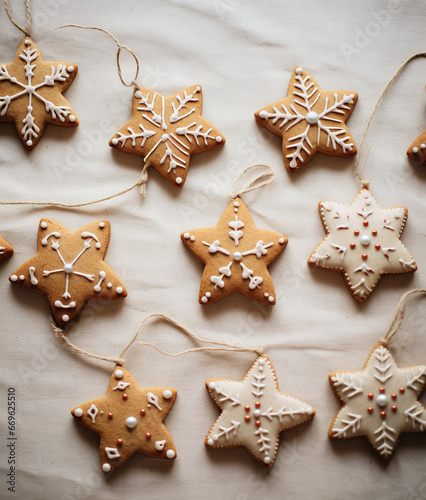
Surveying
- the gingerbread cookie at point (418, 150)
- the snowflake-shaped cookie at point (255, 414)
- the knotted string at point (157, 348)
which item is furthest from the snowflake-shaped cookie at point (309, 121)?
the snowflake-shaped cookie at point (255, 414)

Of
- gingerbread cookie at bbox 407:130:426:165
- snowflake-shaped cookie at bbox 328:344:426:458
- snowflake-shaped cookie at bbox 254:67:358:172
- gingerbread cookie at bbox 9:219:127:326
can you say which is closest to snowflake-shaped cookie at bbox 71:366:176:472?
gingerbread cookie at bbox 9:219:127:326

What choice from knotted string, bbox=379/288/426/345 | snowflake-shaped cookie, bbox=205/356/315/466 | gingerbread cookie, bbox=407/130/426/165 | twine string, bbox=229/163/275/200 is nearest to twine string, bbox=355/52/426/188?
gingerbread cookie, bbox=407/130/426/165

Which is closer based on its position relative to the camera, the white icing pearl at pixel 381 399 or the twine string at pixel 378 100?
the white icing pearl at pixel 381 399

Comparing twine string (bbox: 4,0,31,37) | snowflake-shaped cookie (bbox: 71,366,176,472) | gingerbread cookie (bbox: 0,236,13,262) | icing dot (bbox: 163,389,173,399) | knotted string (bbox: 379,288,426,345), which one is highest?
twine string (bbox: 4,0,31,37)

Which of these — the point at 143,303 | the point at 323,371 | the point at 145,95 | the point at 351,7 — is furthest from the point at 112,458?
the point at 351,7

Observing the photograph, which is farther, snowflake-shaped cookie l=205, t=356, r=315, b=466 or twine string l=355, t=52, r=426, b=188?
twine string l=355, t=52, r=426, b=188

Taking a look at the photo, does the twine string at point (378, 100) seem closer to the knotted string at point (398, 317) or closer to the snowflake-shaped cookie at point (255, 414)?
the knotted string at point (398, 317)

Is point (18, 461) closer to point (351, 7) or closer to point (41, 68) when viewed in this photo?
point (41, 68)

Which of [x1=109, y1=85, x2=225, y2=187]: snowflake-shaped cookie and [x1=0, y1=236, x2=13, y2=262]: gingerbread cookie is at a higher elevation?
[x1=109, y1=85, x2=225, y2=187]: snowflake-shaped cookie

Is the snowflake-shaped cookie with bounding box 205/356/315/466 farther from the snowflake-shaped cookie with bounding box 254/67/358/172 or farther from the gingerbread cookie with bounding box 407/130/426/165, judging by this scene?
the gingerbread cookie with bounding box 407/130/426/165
